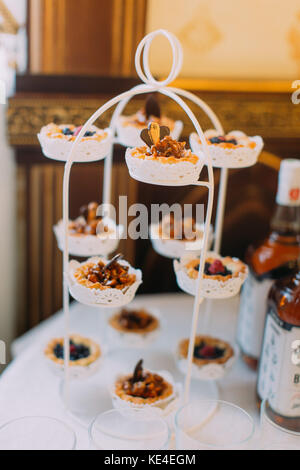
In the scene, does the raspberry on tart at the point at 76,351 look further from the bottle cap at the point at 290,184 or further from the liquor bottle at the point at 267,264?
the bottle cap at the point at 290,184

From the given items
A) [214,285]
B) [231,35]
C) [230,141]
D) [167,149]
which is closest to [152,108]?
[230,141]

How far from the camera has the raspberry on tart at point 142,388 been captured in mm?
942

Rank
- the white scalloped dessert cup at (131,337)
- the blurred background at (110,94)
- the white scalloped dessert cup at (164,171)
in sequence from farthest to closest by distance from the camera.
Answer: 1. the blurred background at (110,94)
2. the white scalloped dessert cup at (131,337)
3. the white scalloped dessert cup at (164,171)

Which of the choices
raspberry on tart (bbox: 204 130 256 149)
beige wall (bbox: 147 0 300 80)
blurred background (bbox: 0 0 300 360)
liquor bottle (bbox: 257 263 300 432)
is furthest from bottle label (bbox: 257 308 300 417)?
beige wall (bbox: 147 0 300 80)

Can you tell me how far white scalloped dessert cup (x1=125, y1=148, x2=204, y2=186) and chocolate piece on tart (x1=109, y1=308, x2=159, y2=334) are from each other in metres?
0.53

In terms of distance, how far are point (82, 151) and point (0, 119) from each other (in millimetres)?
745

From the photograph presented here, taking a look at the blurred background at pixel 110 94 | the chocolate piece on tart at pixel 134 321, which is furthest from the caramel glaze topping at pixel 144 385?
the blurred background at pixel 110 94

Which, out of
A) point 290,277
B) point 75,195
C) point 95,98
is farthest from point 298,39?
point 290,277

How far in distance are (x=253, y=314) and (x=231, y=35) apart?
924 millimetres

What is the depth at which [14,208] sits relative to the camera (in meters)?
1.71

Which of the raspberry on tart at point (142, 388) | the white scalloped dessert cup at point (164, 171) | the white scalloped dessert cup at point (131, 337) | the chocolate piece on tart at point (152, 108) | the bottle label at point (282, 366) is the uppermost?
the chocolate piece on tart at point (152, 108)

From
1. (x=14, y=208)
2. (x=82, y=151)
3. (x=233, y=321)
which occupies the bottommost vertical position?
(x=233, y=321)

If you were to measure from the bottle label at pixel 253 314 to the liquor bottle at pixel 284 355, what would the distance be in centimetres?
13

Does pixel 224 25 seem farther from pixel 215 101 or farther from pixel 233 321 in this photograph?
pixel 233 321
